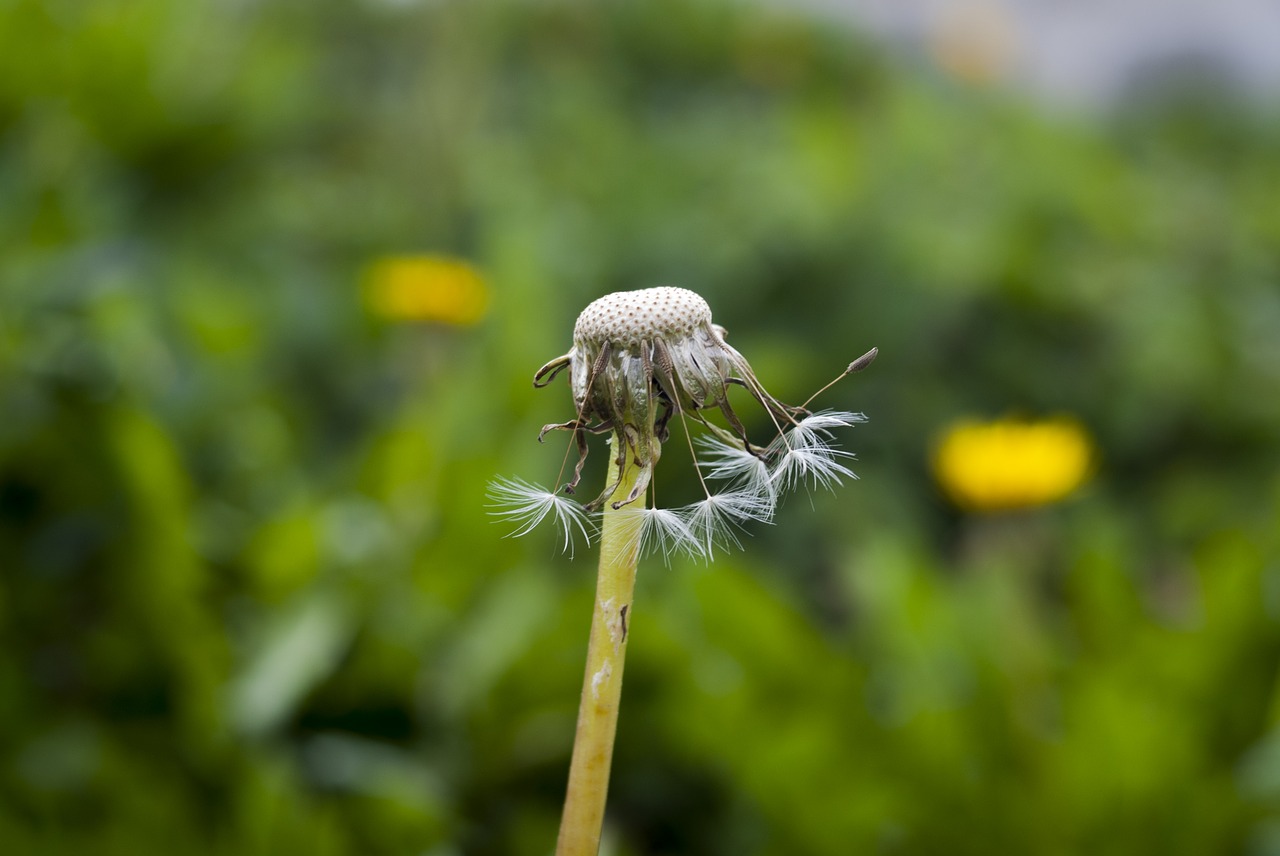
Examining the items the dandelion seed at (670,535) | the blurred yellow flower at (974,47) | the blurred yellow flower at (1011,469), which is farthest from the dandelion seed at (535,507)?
the blurred yellow flower at (974,47)

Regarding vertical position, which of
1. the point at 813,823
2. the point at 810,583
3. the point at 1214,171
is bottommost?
the point at 813,823

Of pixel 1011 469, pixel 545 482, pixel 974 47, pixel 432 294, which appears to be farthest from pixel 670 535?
pixel 974 47

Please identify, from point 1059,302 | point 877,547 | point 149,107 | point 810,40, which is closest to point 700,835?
point 877,547

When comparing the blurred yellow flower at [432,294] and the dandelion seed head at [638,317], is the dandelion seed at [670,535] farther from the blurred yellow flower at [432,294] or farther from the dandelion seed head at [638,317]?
the blurred yellow flower at [432,294]

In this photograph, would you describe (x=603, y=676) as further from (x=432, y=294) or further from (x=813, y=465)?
(x=432, y=294)

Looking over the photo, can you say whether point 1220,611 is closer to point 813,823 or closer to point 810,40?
point 813,823

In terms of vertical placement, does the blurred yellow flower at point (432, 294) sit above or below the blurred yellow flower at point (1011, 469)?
above

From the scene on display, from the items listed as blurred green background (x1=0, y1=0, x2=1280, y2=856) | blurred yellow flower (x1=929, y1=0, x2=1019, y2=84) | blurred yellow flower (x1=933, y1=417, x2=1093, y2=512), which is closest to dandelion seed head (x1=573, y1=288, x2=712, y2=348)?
blurred green background (x1=0, y1=0, x2=1280, y2=856)
